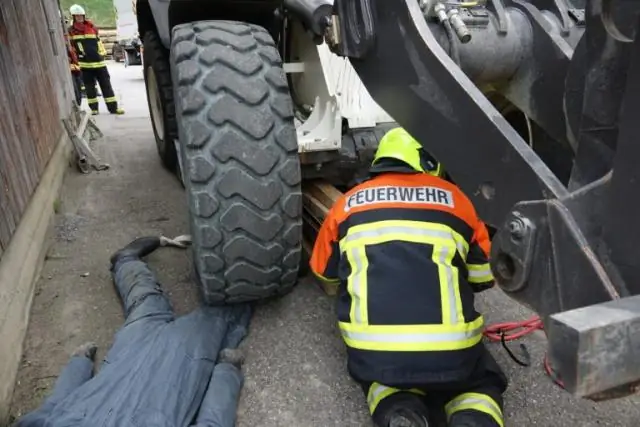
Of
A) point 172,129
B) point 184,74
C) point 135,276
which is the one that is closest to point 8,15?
point 172,129

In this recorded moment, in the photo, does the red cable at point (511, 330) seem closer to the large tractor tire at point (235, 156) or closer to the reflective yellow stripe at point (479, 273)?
the reflective yellow stripe at point (479, 273)

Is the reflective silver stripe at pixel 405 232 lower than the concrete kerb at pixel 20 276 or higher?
higher

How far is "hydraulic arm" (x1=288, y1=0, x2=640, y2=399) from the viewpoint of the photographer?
3.27 feet

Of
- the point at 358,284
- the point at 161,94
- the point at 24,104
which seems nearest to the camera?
the point at 358,284

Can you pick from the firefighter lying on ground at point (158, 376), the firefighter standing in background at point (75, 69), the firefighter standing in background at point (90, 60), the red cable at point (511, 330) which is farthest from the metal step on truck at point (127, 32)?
the red cable at point (511, 330)

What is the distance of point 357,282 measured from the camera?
223cm

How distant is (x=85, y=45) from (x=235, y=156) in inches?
384

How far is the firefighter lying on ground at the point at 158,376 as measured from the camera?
2180mm

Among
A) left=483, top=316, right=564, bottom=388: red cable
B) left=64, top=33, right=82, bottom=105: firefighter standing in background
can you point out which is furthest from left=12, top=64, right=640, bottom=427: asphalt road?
left=64, top=33, right=82, bottom=105: firefighter standing in background

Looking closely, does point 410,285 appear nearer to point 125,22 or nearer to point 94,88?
point 94,88

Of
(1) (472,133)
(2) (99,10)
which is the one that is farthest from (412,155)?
(2) (99,10)

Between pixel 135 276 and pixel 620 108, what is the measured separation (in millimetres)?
2683

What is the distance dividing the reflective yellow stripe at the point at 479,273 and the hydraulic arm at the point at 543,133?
0.67 meters

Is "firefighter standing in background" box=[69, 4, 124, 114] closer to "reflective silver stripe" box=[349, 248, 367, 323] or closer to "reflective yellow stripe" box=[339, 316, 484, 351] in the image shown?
"reflective silver stripe" box=[349, 248, 367, 323]
